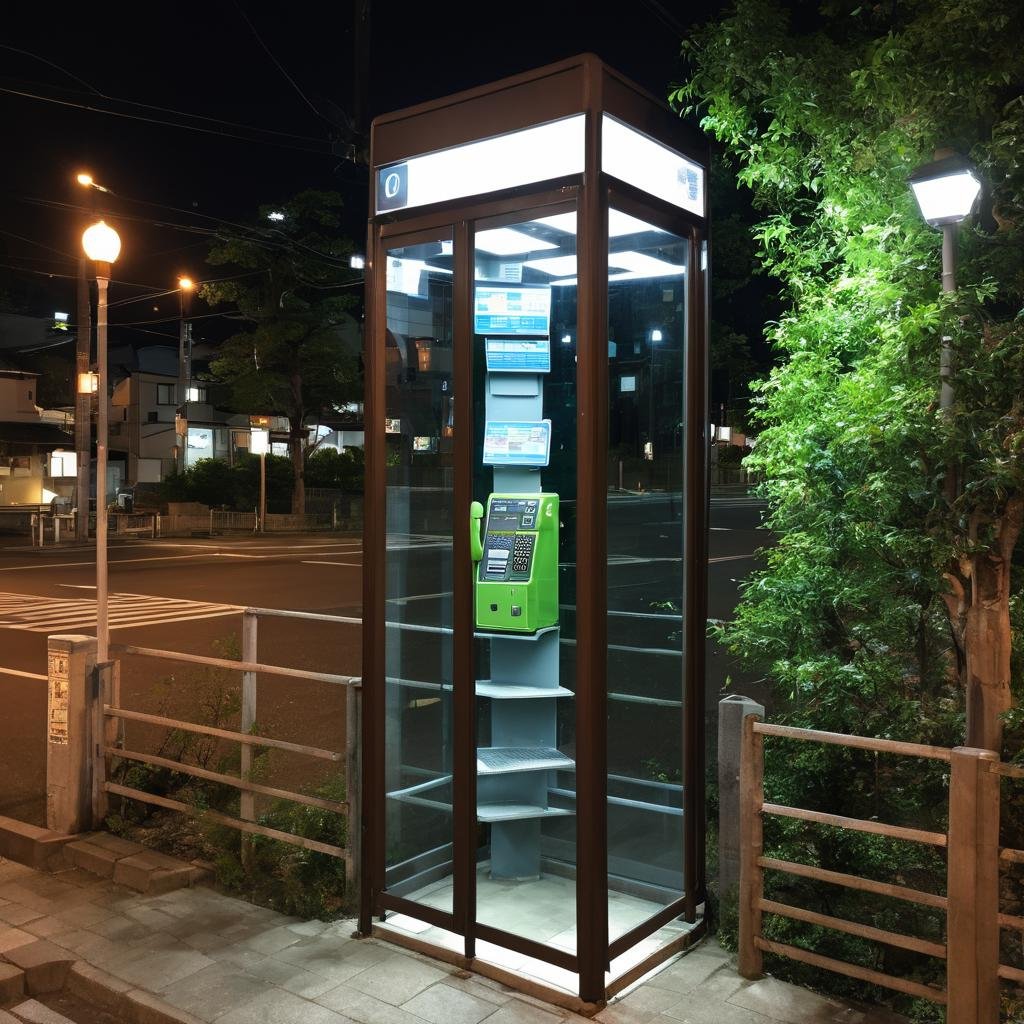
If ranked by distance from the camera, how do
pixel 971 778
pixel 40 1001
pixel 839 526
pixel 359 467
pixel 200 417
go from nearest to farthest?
1. pixel 971 778
2. pixel 40 1001
3. pixel 839 526
4. pixel 359 467
5. pixel 200 417

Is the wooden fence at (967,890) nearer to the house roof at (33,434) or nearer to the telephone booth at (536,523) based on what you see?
the telephone booth at (536,523)

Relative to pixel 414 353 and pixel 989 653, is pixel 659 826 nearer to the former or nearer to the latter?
pixel 989 653

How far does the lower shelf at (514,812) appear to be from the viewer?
15.0 ft

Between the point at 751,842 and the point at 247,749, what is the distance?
100 inches

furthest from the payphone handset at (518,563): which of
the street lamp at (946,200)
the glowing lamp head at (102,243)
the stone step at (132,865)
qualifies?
the glowing lamp head at (102,243)

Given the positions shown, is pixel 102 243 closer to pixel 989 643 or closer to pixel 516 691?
pixel 516 691

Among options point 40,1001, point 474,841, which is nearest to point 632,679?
point 474,841

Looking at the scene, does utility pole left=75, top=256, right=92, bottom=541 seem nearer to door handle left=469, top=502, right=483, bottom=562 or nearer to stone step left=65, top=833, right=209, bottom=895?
stone step left=65, top=833, right=209, bottom=895

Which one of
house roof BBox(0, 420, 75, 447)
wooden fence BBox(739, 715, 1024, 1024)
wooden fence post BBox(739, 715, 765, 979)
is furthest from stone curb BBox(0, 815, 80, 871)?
house roof BBox(0, 420, 75, 447)

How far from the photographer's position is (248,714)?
509cm

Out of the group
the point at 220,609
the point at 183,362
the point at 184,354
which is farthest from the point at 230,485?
the point at 220,609

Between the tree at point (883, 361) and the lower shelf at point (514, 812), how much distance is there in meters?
1.46

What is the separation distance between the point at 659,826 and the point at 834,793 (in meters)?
0.91

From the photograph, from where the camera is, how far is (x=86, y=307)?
89.9 feet
